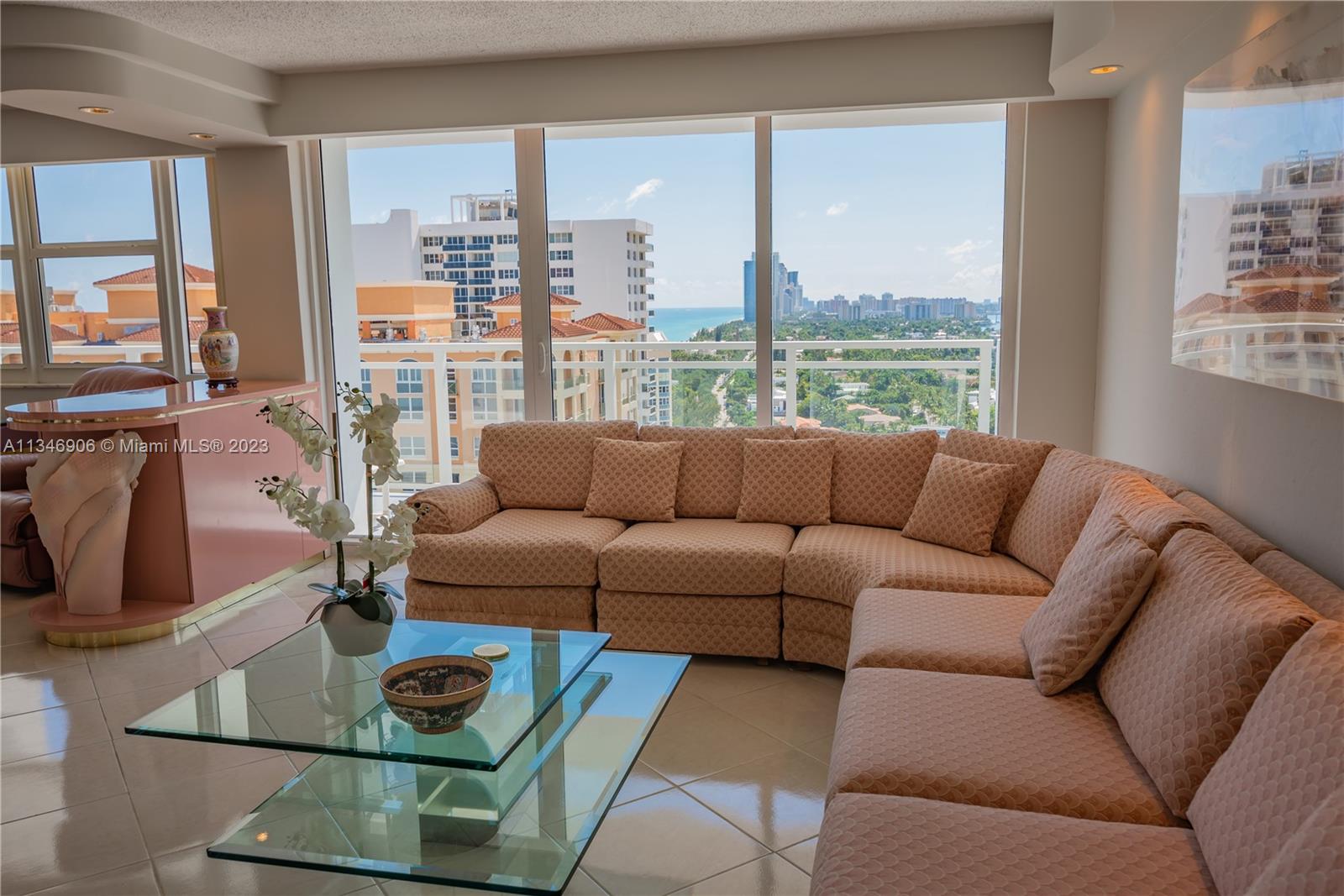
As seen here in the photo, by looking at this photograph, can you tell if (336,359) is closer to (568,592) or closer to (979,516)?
(568,592)

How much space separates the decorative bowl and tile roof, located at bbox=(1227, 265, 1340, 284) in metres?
2.19

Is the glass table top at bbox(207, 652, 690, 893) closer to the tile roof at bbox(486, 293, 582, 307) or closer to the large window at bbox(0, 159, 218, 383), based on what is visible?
the tile roof at bbox(486, 293, 582, 307)

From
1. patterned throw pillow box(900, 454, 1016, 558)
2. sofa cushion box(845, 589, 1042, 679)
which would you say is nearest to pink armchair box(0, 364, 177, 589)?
sofa cushion box(845, 589, 1042, 679)

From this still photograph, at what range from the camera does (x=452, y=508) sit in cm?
405

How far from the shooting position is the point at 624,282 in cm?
511

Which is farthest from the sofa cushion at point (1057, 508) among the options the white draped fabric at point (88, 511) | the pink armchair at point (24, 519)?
the pink armchair at point (24, 519)

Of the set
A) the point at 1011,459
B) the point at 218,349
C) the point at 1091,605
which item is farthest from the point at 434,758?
the point at 218,349

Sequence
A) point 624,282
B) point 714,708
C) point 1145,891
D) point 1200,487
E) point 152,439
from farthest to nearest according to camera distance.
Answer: point 624,282 → point 152,439 → point 714,708 → point 1200,487 → point 1145,891

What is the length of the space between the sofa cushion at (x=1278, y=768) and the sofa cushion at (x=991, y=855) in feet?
0.27

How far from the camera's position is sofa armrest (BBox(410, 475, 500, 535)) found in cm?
398

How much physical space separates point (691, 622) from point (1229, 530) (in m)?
1.91

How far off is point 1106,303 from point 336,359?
4.03 m

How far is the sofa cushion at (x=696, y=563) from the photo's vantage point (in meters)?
3.63

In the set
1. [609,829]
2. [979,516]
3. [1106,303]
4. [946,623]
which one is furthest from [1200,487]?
[609,829]
